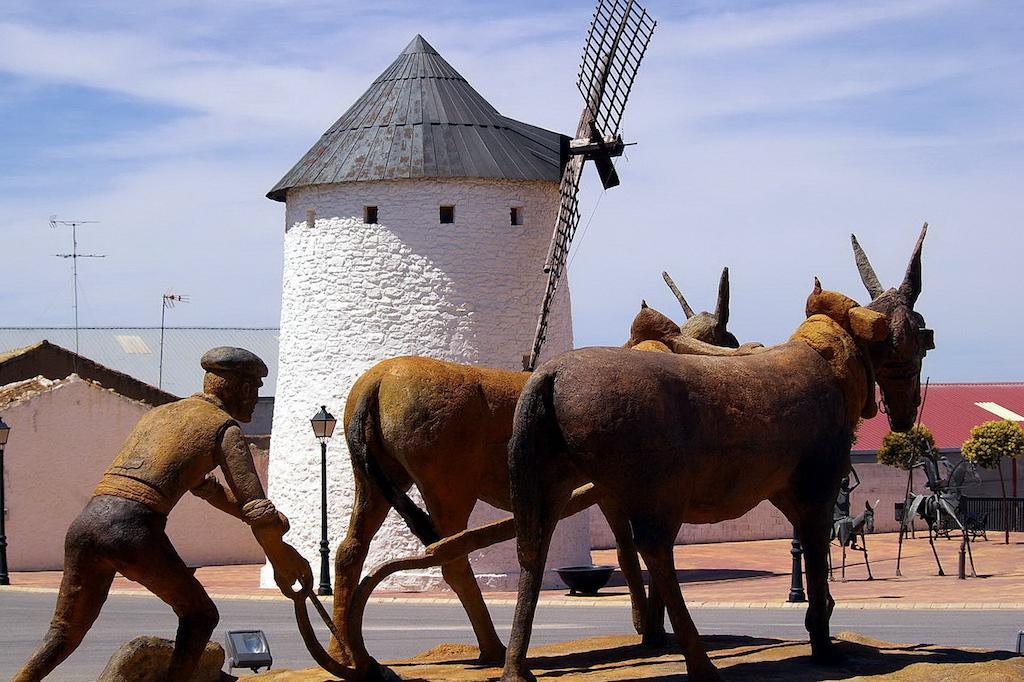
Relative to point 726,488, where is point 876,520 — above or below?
below

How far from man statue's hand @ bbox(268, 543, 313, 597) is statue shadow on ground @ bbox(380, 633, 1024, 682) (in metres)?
1.00

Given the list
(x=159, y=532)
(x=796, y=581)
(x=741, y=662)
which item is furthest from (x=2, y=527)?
(x=741, y=662)

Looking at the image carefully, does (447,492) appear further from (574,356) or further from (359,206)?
(359,206)

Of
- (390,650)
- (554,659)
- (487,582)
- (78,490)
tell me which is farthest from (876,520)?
(554,659)

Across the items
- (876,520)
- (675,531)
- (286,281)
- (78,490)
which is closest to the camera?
(675,531)

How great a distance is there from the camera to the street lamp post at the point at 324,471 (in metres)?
21.9

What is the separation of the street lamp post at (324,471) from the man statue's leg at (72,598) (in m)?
14.2

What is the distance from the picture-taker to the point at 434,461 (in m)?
9.05

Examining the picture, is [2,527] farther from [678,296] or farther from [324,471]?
[678,296]

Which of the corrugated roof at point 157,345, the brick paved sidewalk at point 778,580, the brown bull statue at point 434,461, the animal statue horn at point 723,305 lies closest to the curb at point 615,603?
the brick paved sidewalk at point 778,580

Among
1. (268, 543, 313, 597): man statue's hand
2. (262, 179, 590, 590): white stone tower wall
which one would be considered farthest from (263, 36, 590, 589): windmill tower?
(268, 543, 313, 597): man statue's hand

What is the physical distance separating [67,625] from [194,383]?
3199cm

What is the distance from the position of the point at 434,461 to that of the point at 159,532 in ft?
6.48

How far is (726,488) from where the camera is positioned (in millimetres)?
7742
